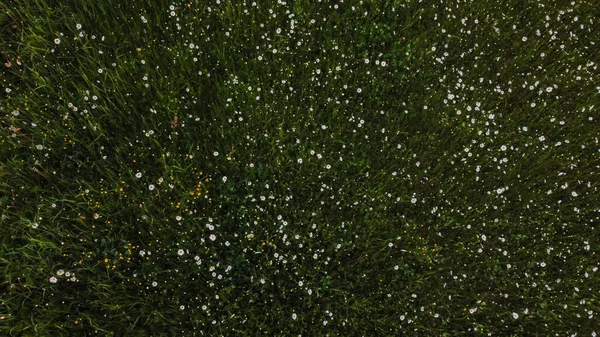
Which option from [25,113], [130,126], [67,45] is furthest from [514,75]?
[25,113]

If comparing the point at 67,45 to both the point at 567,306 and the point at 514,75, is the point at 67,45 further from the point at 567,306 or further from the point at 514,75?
the point at 567,306

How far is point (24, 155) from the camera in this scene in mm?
3283

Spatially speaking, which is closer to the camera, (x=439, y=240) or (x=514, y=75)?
(x=439, y=240)

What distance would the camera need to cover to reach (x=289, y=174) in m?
3.44

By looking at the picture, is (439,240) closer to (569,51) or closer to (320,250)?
(320,250)

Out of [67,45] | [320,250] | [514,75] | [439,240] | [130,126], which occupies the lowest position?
[320,250]

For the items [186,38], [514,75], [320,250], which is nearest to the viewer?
[320,250]

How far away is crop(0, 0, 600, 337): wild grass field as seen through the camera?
3.07m

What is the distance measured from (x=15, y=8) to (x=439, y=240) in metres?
3.84

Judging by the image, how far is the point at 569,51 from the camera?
13.9ft

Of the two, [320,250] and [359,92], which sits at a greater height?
[359,92]

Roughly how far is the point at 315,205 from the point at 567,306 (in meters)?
2.01

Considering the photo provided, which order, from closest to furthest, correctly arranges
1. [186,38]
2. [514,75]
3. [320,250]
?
[320,250]
[186,38]
[514,75]

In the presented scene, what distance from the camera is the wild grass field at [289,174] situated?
10.1 feet
